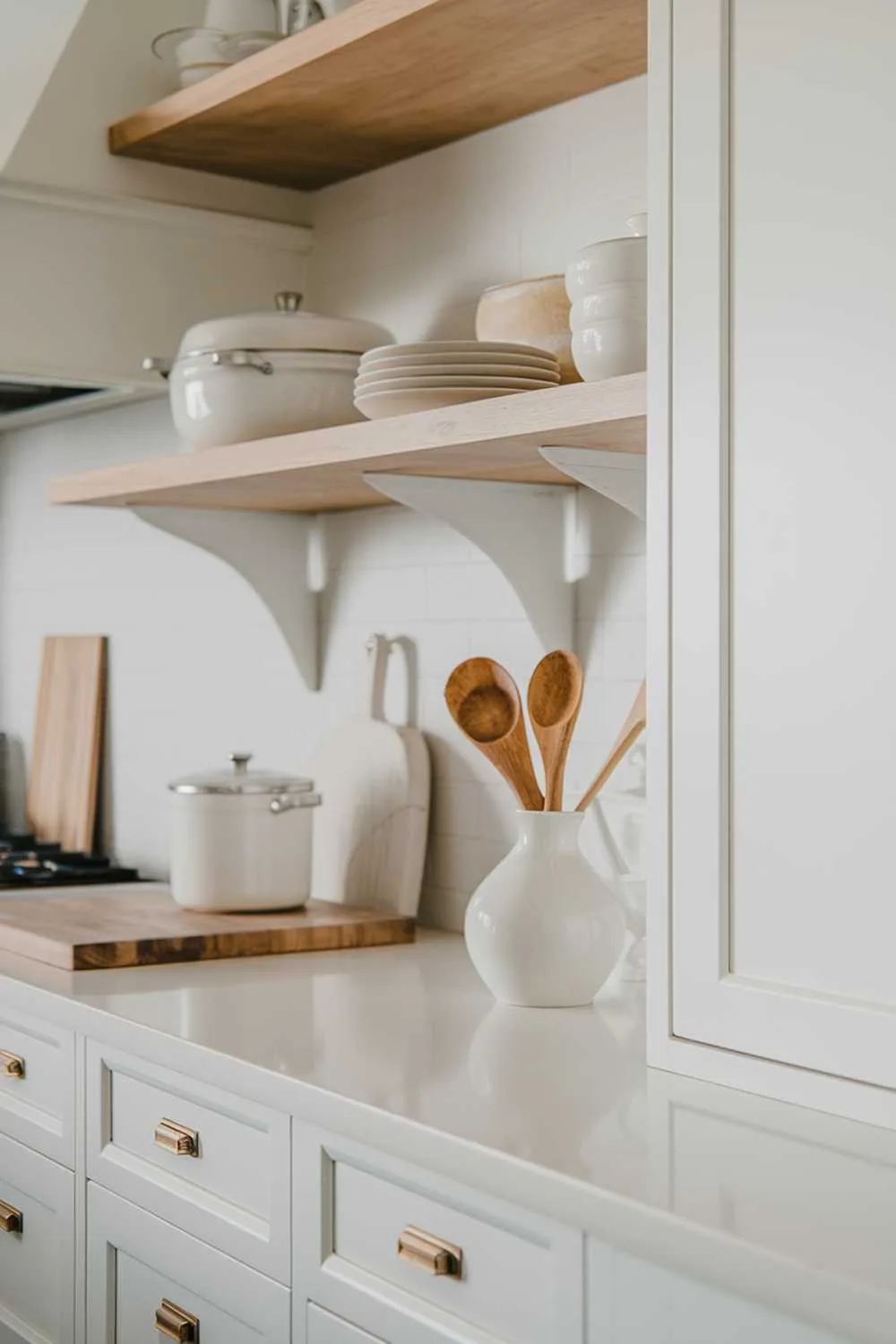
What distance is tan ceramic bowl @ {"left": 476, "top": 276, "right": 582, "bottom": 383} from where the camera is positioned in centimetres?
190

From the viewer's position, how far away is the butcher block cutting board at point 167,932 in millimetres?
2016

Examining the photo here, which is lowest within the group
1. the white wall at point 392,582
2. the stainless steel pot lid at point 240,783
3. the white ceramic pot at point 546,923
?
the white ceramic pot at point 546,923

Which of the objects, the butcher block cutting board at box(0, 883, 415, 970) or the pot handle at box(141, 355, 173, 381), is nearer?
the butcher block cutting board at box(0, 883, 415, 970)

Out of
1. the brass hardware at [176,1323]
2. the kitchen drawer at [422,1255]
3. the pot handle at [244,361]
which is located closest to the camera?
the kitchen drawer at [422,1255]

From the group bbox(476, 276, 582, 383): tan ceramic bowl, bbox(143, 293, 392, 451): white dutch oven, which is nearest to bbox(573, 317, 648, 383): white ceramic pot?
bbox(476, 276, 582, 383): tan ceramic bowl

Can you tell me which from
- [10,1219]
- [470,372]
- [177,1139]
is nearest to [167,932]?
[10,1219]

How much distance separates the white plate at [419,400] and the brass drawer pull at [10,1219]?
3.38 feet

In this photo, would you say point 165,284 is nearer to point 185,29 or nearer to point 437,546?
point 185,29

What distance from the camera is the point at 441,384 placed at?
1820 mm

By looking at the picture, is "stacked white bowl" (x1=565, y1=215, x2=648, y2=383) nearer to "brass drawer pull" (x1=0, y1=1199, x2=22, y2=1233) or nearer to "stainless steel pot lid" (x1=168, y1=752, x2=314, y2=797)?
"stainless steel pot lid" (x1=168, y1=752, x2=314, y2=797)

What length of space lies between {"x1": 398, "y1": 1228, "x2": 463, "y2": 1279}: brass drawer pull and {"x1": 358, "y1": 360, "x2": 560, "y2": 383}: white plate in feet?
2.96

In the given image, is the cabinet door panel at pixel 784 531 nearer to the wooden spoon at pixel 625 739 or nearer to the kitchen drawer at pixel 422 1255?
the kitchen drawer at pixel 422 1255

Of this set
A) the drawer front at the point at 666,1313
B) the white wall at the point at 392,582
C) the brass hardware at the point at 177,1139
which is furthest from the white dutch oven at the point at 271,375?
the drawer front at the point at 666,1313

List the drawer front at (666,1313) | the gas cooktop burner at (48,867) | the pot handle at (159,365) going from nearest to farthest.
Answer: the drawer front at (666,1313) < the pot handle at (159,365) < the gas cooktop burner at (48,867)
